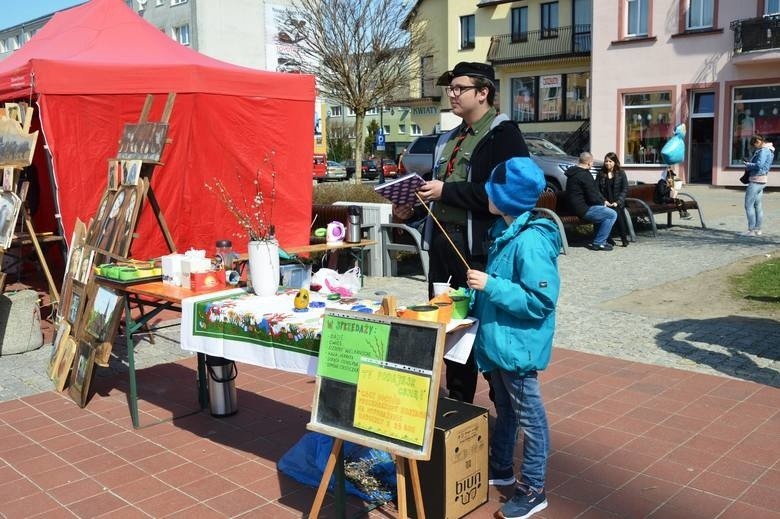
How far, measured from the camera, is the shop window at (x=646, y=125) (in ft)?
87.3

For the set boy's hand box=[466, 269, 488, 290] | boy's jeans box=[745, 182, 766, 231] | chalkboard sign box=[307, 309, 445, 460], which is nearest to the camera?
chalkboard sign box=[307, 309, 445, 460]

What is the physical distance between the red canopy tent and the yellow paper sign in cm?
527

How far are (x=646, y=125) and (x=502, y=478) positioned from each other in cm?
2554

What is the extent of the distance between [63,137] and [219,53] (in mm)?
37250

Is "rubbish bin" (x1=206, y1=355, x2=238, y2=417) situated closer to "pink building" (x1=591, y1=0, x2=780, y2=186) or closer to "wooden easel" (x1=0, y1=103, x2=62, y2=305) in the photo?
"wooden easel" (x1=0, y1=103, x2=62, y2=305)

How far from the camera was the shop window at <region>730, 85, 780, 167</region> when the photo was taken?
24109 millimetres

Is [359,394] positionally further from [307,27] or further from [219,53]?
[219,53]

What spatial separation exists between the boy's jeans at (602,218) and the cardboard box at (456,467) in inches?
339

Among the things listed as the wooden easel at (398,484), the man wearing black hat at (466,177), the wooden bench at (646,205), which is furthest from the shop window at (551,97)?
the wooden easel at (398,484)

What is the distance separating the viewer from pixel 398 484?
123 inches

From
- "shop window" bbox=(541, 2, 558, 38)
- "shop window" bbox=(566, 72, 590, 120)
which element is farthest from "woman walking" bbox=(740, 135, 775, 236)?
"shop window" bbox=(541, 2, 558, 38)

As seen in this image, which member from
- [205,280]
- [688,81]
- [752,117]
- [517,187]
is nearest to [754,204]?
[517,187]

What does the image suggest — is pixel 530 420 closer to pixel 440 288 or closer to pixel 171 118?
pixel 440 288

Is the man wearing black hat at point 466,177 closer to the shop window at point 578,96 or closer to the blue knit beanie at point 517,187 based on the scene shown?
the blue knit beanie at point 517,187
